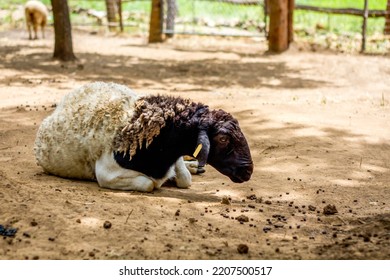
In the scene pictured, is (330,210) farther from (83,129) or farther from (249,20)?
(249,20)

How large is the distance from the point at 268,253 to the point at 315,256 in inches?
13.2

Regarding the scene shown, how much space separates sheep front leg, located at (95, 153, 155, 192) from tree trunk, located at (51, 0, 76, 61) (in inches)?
393

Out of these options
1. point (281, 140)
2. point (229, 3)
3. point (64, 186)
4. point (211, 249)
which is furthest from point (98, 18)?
point (211, 249)

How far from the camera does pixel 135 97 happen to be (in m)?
6.79

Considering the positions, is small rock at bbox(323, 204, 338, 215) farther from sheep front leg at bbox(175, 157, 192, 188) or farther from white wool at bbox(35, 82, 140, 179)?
white wool at bbox(35, 82, 140, 179)

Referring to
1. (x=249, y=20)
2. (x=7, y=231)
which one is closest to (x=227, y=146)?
(x=7, y=231)

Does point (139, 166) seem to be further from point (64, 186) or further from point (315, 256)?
point (315, 256)

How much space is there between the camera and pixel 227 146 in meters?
6.14

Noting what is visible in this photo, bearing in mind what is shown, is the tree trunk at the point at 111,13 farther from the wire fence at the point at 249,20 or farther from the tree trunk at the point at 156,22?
the tree trunk at the point at 156,22

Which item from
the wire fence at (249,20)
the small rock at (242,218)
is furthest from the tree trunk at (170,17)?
the small rock at (242,218)

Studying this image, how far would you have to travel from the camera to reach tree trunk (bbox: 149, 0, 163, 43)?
21312 millimetres

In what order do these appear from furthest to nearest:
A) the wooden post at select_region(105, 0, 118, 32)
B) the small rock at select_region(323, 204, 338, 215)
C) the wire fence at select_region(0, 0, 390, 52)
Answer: the wooden post at select_region(105, 0, 118, 32) < the wire fence at select_region(0, 0, 390, 52) < the small rock at select_region(323, 204, 338, 215)

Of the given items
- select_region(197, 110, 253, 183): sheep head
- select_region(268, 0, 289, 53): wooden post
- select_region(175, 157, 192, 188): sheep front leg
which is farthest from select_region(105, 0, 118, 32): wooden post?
select_region(197, 110, 253, 183): sheep head

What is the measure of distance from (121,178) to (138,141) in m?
0.42
